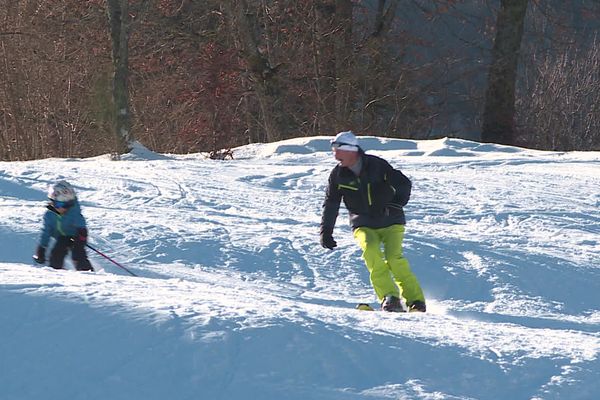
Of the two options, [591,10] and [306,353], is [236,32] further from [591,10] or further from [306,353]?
[306,353]

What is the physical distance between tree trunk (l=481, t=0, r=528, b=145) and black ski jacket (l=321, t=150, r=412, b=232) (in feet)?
50.8

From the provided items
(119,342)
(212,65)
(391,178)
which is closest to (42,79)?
(212,65)

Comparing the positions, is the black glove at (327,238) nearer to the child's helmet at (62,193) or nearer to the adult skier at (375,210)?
the adult skier at (375,210)

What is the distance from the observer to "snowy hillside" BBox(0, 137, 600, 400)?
4.35 m

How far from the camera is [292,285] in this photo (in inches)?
366

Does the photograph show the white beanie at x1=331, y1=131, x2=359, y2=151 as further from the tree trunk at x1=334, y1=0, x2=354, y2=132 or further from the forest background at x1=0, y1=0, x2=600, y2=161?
the tree trunk at x1=334, y1=0, x2=354, y2=132

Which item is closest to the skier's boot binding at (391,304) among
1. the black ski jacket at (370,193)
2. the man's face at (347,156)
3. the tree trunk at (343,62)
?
the black ski jacket at (370,193)

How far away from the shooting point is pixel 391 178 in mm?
7543

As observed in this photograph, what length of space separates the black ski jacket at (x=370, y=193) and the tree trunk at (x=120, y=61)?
11.3 metres

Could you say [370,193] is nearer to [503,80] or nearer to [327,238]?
[327,238]

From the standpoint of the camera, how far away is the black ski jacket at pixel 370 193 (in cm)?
754

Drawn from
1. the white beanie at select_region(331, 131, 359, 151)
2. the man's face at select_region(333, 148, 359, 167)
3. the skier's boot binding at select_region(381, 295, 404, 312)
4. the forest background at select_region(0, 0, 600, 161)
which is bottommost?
the skier's boot binding at select_region(381, 295, 404, 312)

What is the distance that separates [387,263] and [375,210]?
48cm

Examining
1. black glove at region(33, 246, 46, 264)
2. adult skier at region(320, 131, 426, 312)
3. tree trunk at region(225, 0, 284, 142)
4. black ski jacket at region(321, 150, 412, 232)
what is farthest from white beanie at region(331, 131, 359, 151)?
tree trunk at region(225, 0, 284, 142)
